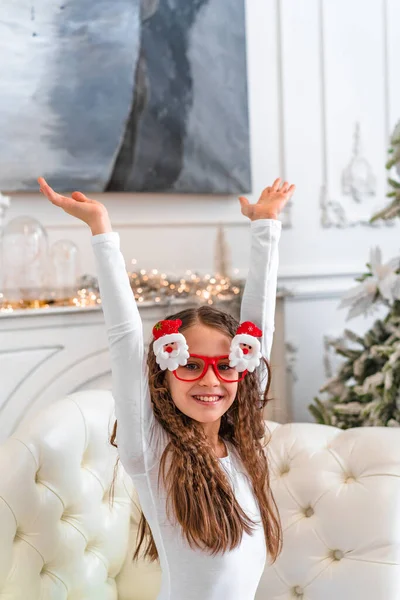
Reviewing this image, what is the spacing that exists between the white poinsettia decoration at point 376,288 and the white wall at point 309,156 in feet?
2.31

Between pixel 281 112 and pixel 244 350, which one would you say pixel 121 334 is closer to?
pixel 244 350

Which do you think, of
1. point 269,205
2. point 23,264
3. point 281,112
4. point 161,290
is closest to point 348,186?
point 281,112

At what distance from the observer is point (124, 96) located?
3.16 meters

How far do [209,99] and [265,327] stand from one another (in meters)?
2.05

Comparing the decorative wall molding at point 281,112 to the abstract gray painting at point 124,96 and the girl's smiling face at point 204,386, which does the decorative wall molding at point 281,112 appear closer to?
the abstract gray painting at point 124,96

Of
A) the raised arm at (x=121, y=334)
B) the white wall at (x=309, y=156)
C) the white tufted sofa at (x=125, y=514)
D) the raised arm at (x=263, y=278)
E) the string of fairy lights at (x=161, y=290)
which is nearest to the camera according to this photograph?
the raised arm at (x=121, y=334)

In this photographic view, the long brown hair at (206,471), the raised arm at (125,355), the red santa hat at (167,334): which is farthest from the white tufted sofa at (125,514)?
the red santa hat at (167,334)

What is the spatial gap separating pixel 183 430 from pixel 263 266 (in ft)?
1.28

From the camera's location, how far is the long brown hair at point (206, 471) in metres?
1.38

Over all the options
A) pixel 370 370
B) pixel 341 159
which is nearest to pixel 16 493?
pixel 370 370

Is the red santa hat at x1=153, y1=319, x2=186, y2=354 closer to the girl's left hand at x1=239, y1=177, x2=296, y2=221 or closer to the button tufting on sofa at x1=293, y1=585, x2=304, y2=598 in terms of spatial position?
the girl's left hand at x1=239, y1=177, x2=296, y2=221

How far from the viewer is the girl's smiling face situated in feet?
4.58

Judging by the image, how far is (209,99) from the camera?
3393mm

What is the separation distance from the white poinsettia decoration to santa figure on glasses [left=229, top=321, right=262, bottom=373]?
1.38 metres
